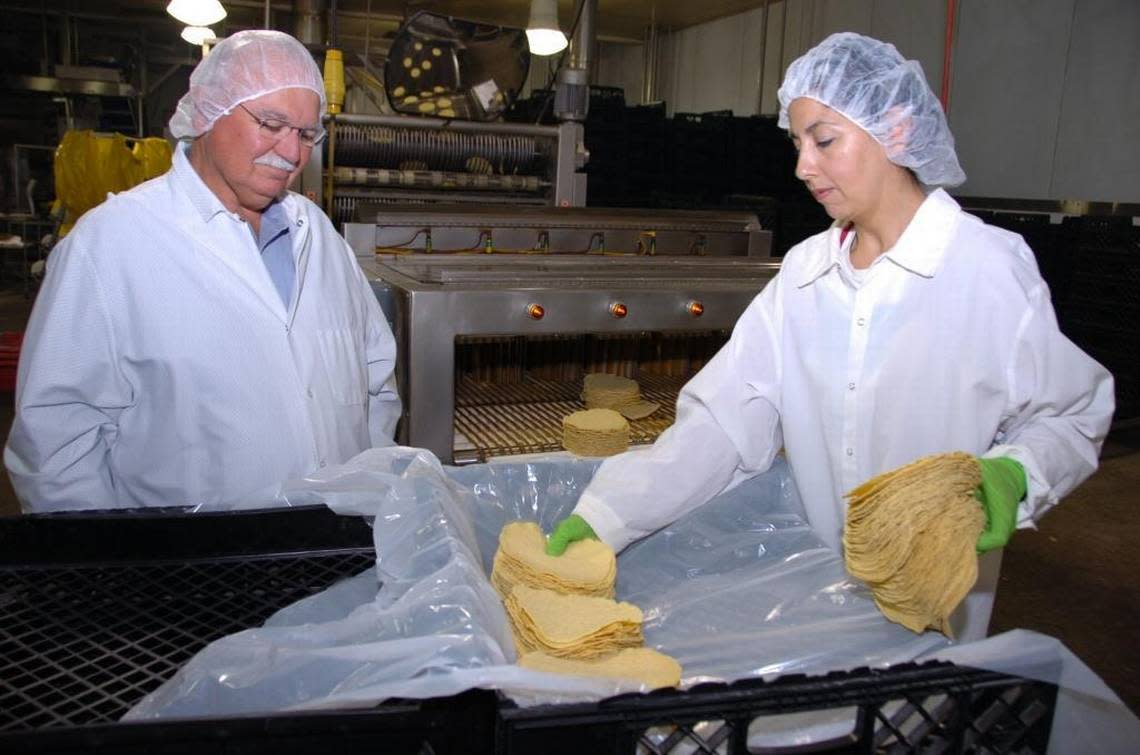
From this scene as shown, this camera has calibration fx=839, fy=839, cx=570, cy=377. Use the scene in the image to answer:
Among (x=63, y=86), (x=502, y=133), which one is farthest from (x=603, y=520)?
(x=63, y=86)

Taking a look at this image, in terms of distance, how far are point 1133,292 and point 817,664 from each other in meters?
4.89

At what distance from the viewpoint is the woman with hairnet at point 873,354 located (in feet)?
4.18

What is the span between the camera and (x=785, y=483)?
1513 mm

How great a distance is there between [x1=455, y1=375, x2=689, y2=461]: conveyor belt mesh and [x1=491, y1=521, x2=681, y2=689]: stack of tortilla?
2.90 ft

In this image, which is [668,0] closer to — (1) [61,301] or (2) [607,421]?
(2) [607,421]

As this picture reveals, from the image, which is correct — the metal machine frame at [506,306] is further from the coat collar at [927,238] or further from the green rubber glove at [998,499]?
the green rubber glove at [998,499]

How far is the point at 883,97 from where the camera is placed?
135 centimetres

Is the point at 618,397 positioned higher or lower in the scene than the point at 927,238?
lower

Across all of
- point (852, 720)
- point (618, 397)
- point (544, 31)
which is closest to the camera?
point (852, 720)

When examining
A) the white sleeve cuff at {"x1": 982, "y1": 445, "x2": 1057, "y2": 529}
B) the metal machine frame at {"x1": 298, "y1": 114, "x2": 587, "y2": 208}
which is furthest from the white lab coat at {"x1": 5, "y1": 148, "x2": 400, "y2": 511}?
the metal machine frame at {"x1": 298, "y1": 114, "x2": 587, "y2": 208}

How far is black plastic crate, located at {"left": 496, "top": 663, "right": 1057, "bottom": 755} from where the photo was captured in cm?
68

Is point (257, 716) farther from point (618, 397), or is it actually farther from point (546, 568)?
point (618, 397)

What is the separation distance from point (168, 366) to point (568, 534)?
0.82 metres

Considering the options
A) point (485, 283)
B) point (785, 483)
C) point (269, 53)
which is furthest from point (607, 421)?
point (269, 53)
